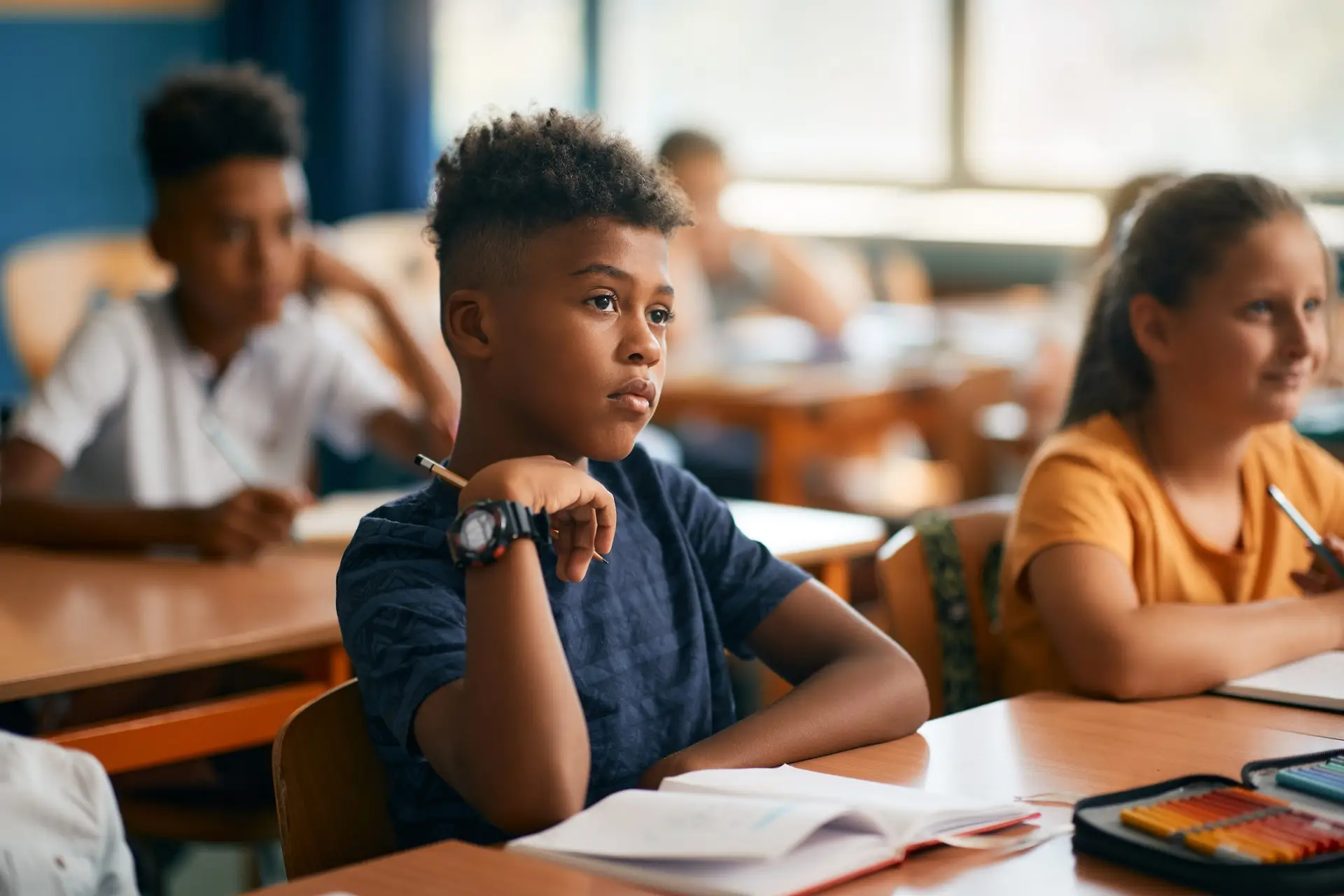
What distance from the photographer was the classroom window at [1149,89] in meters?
4.88

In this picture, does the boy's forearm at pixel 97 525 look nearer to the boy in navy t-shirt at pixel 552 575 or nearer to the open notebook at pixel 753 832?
the boy in navy t-shirt at pixel 552 575

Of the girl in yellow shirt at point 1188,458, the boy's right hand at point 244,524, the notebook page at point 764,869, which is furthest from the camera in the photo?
the boy's right hand at point 244,524

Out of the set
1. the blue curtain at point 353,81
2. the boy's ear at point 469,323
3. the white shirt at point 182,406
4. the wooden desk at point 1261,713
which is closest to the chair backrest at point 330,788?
the boy's ear at point 469,323

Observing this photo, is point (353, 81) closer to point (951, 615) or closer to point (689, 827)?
point (951, 615)

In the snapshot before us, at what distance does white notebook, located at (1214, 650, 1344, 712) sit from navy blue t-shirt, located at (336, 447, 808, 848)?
1.29ft

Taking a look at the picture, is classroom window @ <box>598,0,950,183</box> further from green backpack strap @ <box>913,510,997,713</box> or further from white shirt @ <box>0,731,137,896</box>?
white shirt @ <box>0,731,137,896</box>

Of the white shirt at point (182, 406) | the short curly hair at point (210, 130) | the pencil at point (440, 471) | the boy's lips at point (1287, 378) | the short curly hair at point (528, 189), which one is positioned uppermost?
the short curly hair at point (210, 130)

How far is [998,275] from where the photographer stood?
544 cm

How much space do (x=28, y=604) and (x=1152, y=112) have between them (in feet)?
14.2

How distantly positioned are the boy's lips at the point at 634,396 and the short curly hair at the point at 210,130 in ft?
4.31

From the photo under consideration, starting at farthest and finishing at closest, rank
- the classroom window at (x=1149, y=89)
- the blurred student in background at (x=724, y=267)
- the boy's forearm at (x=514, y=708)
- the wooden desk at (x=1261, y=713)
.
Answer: the classroom window at (x=1149, y=89)
the blurred student in background at (x=724, y=267)
the wooden desk at (x=1261, y=713)
the boy's forearm at (x=514, y=708)

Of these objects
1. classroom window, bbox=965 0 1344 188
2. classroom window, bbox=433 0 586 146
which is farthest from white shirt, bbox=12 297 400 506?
classroom window, bbox=433 0 586 146

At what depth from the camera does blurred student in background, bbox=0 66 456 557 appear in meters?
2.27

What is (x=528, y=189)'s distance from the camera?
1222 millimetres
